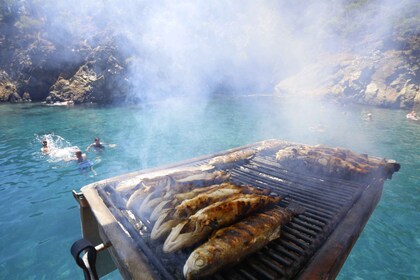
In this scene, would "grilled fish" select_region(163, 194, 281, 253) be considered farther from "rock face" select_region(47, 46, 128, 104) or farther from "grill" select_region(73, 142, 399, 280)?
"rock face" select_region(47, 46, 128, 104)

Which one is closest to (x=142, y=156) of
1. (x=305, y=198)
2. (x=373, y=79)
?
(x=305, y=198)

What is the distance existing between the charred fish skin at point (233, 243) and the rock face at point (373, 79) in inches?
1392

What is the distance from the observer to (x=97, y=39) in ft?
116

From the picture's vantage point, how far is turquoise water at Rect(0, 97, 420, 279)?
6.02 meters

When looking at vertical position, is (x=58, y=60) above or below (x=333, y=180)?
above

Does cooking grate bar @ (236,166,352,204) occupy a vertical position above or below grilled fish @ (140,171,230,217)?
below

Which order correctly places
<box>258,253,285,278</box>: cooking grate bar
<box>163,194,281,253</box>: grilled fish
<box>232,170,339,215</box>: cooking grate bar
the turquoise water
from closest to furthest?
<box>258,253,285,278</box>: cooking grate bar, <box>163,194,281,253</box>: grilled fish, <box>232,170,339,215</box>: cooking grate bar, the turquoise water

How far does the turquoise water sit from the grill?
2.72m

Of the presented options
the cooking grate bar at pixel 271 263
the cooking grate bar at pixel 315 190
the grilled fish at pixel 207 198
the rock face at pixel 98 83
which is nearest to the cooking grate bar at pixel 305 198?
the cooking grate bar at pixel 315 190

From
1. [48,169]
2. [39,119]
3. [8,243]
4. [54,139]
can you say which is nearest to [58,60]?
[39,119]

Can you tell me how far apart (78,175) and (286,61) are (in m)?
50.1

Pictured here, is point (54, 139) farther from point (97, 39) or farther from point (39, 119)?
point (97, 39)

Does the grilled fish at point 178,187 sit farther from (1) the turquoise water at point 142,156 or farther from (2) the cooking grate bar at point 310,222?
(1) the turquoise water at point 142,156

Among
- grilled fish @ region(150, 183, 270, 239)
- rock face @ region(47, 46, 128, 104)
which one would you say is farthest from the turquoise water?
grilled fish @ region(150, 183, 270, 239)
